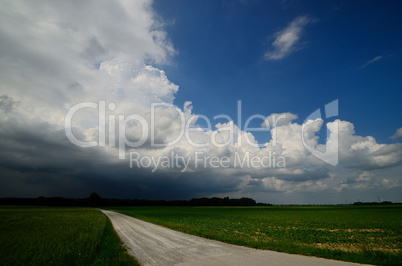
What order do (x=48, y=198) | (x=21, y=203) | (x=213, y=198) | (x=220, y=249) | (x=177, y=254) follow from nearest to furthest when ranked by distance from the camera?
(x=177, y=254)
(x=220, y=249)
(x=21, y=203)
(x=48, y=198)
(x=213, y=198)

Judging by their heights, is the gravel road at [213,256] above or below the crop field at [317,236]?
above

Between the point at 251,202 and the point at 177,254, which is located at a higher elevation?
the point at 177,254

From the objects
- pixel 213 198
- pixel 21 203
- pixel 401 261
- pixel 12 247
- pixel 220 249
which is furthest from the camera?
pixel 213 198

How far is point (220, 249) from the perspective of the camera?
12305 millimetres

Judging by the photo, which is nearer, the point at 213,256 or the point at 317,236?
the point at 213,256

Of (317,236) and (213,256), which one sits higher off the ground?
(213,256)

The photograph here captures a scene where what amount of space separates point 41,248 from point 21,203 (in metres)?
190

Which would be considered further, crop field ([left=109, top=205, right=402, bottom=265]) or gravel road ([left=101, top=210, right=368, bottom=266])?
crop field ([left=109, top=205, right=402, bottom=265])

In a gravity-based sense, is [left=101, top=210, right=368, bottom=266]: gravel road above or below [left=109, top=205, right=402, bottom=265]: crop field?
above

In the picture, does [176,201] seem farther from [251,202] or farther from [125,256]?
[125,256]

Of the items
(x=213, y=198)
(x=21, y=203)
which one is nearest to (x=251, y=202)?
(x=213, y=198)

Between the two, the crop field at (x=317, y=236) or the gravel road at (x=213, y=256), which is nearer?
the gravel road at (x=213, y=256)

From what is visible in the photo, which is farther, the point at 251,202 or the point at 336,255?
the point at 251,202

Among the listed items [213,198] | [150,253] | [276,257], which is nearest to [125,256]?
[150,253]
